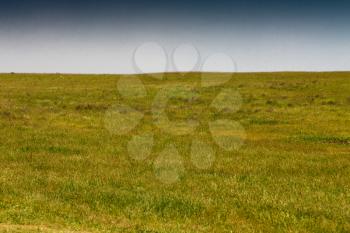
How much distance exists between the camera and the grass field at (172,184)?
1352 cm

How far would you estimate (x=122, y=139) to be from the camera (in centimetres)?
2698

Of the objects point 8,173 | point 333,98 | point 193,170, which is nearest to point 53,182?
point 8,173

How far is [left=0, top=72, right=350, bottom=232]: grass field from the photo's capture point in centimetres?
1352

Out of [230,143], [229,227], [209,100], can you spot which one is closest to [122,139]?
[230,143]

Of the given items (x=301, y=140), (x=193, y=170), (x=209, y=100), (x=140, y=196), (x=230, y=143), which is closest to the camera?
(x=140, y=196)

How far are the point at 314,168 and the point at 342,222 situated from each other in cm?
667

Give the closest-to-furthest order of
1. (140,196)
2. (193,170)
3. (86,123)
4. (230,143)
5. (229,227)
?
(229,227) → (140,196) → (193,170) → (230,143) → (86,123)

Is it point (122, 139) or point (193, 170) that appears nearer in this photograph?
point (193, 170)

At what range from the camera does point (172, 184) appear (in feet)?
57.1

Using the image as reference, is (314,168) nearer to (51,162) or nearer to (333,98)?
Answer: (51,162)

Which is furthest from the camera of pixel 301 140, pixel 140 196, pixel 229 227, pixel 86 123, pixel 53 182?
pixel 86 123

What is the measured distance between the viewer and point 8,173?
60.2 feet

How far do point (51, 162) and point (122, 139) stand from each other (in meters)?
6.81

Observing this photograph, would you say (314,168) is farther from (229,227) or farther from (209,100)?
(209,100)
